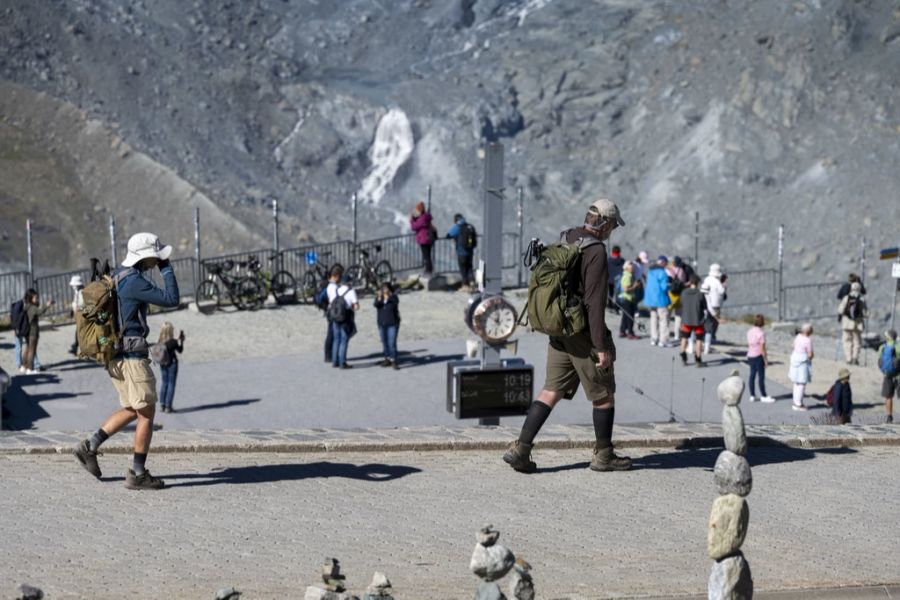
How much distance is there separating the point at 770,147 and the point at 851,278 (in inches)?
958

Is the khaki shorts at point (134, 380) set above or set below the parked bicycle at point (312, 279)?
below

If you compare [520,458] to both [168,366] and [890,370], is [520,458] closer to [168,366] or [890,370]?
[168,366]

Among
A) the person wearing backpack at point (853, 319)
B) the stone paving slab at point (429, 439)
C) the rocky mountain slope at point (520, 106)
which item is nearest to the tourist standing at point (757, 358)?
the person wearing backpack at point (853, 319)

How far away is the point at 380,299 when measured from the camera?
25.4m

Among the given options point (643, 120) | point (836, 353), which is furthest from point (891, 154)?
point (836, 353)

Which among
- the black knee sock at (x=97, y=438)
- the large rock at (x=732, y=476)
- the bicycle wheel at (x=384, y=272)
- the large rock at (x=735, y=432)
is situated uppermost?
the bicycle wheel at (x=384, y=272)

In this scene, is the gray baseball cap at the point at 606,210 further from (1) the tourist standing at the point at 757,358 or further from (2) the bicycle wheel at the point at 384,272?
(2) the bicycle wheel at the point at 384,272

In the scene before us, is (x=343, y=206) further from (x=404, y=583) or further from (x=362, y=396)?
(x=404, y=583)

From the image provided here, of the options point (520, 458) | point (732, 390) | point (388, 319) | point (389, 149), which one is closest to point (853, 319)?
point (388, 319)

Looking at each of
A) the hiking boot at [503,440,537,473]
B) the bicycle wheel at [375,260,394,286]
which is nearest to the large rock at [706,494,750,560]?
the hiking boot at [503,440,537,473]

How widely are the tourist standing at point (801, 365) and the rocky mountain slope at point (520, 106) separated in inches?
909

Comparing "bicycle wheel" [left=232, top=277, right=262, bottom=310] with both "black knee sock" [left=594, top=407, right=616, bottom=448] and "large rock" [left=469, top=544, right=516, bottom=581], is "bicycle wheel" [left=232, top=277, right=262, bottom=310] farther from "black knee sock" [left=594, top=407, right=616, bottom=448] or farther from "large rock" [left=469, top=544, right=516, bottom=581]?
"large rock" [left=469, top=544, right=516, bottom=581]

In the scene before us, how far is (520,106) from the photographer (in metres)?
58.1

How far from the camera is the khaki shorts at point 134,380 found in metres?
11.5
